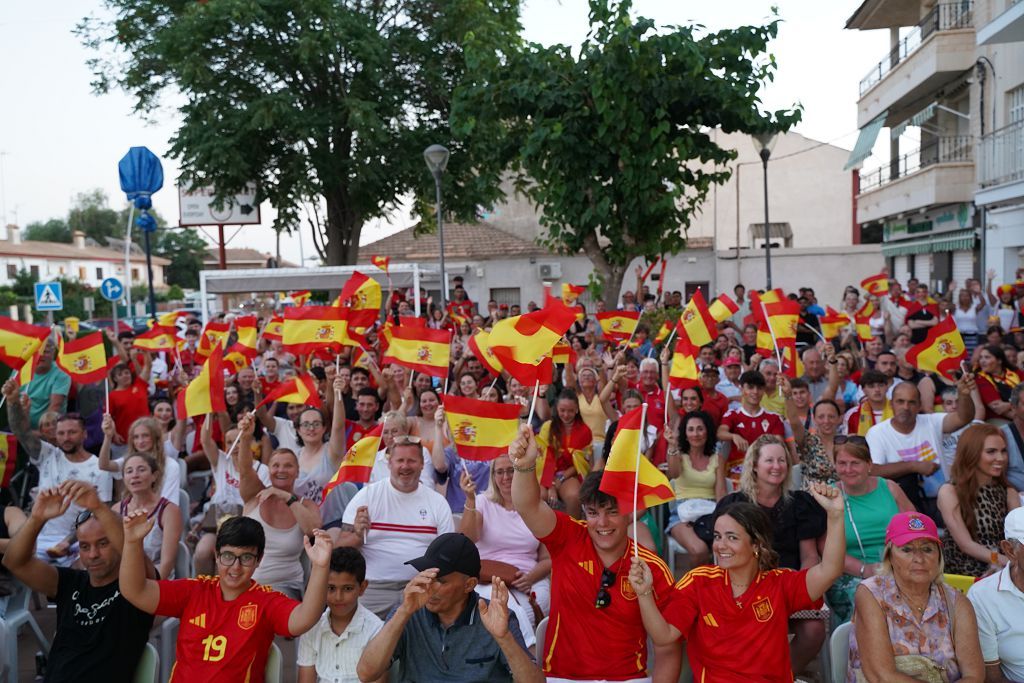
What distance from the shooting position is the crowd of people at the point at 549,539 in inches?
153

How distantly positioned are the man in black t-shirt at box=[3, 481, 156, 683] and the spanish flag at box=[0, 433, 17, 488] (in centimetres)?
182

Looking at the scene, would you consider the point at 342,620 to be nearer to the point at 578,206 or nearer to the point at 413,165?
the point at 578,206

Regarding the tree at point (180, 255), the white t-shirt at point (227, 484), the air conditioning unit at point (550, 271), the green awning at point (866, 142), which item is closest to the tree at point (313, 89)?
the air conditioning unit at point (550, 271)

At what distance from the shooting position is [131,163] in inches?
750

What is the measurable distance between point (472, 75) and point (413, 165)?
7.04 m

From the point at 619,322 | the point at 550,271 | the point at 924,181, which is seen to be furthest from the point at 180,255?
the point at 619,322

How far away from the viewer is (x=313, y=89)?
2262 centimetres

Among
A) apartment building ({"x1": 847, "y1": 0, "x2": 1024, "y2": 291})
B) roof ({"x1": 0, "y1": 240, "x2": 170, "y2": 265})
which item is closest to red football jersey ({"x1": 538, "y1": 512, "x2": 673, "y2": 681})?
apartment building ({"x1": 847, "y1": 0, "x2": 1024, "y2": 291})

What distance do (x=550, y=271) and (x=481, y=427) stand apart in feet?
79.2

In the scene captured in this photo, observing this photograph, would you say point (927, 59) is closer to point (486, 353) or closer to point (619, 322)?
point (619, 322)

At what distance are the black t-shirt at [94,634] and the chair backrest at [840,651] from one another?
10.4ft

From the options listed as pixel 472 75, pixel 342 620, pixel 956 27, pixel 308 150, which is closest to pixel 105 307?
pixel 308 150

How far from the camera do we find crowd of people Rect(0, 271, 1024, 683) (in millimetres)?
3881

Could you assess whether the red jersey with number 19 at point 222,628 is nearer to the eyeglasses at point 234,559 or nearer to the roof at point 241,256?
the eyeglasses at point 234,559
